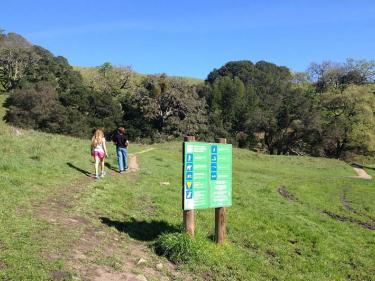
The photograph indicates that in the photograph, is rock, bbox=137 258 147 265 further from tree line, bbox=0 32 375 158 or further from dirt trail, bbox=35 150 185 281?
tree line, bbox=0 32 375 158

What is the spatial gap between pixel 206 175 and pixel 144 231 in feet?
7.27

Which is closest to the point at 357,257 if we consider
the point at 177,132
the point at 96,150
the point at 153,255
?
the point at 153,255

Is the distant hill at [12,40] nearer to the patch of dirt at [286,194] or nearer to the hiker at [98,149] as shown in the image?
the patch of dirt at [286,194]

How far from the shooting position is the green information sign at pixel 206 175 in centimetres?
1002

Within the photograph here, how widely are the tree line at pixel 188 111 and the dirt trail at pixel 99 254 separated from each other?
6358 centimetres

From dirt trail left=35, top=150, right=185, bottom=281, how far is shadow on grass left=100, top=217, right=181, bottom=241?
0.35 m

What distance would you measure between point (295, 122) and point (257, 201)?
207 ft

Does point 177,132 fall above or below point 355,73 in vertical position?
below

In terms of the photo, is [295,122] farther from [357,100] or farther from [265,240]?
[265,240]

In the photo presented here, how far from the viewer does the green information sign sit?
32.9ft

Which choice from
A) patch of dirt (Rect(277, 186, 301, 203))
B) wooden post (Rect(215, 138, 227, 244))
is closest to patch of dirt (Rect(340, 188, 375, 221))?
patch of dirt (Rect(277, 186, 301, 203))

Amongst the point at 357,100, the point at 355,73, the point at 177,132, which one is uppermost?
the point at 355,73

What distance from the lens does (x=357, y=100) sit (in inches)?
3036

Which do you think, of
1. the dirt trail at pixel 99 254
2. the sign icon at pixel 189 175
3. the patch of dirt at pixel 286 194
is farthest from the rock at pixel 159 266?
the patch of dirt at pixel 286 194
